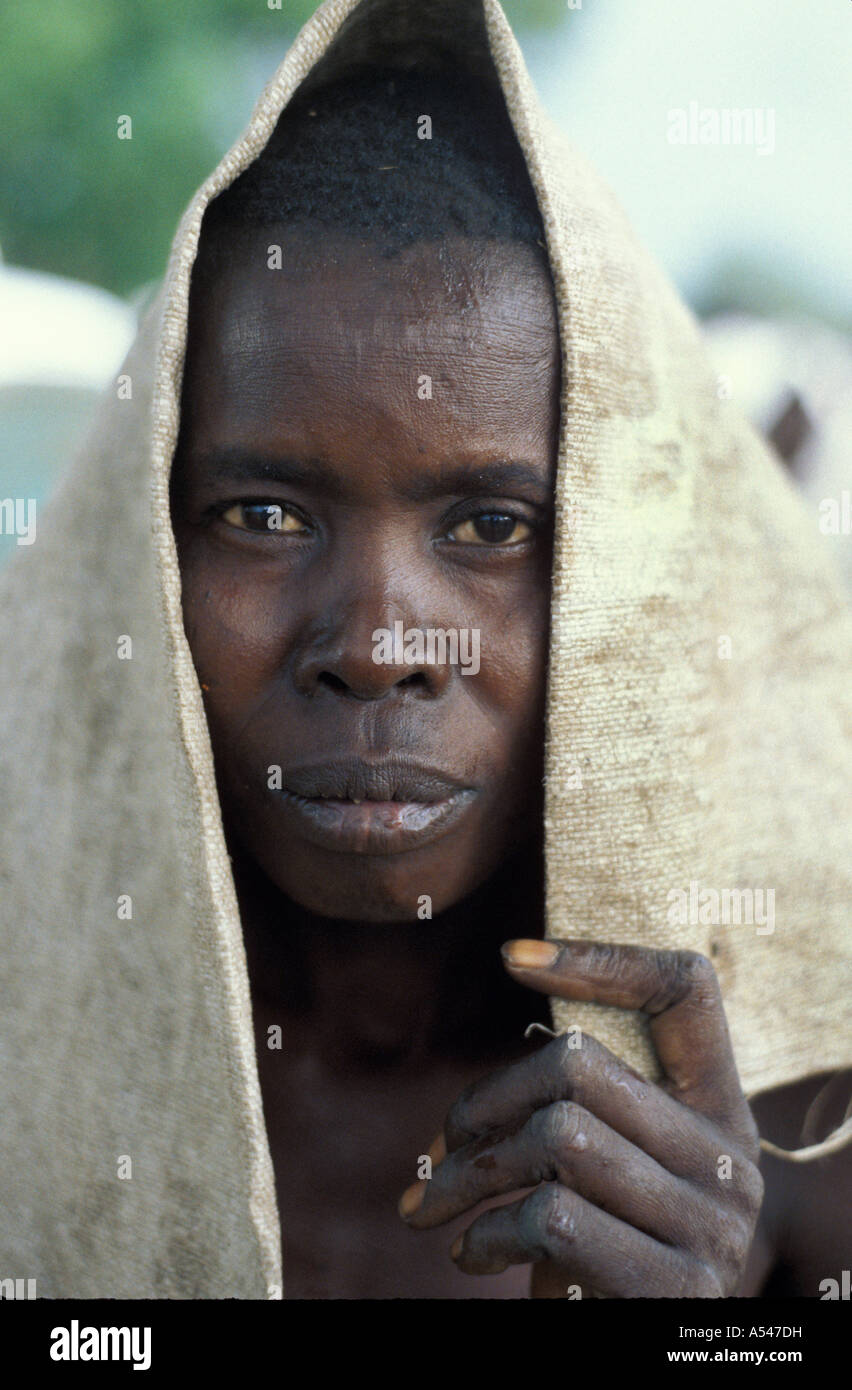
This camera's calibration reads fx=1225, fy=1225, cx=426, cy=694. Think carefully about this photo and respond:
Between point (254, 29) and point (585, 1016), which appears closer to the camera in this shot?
point (585, 1016)

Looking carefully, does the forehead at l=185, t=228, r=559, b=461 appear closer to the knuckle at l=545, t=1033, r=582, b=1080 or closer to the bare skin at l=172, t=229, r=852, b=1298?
the bare skin at l=172, t=229, r=852, b=1298

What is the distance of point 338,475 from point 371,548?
72 mm

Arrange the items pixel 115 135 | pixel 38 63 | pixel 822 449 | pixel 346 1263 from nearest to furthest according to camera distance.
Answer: pixel 346 1263
pixel 822 449
pixel 38 63
pixel 115 135

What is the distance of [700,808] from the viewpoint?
1.29 metres

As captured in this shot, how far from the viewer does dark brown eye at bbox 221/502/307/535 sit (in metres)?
1.16

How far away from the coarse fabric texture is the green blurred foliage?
242cm

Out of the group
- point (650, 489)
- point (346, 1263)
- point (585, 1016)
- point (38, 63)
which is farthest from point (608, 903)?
point (38, 63)

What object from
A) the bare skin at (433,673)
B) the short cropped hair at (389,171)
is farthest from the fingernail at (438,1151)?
the short cropped hair at (389,171)

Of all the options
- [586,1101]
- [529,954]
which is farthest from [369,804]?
[586,1101]

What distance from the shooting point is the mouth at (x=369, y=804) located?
1102 mm

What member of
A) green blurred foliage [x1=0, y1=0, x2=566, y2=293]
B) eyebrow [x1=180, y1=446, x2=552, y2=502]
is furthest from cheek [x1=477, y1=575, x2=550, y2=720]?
→ green blurred foliage [x1=0, y1=0, x2=566, y2=293]

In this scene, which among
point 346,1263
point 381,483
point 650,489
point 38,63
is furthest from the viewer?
point 38,63

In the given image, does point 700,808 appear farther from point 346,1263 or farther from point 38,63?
point 38,63

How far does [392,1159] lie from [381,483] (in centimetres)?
81
